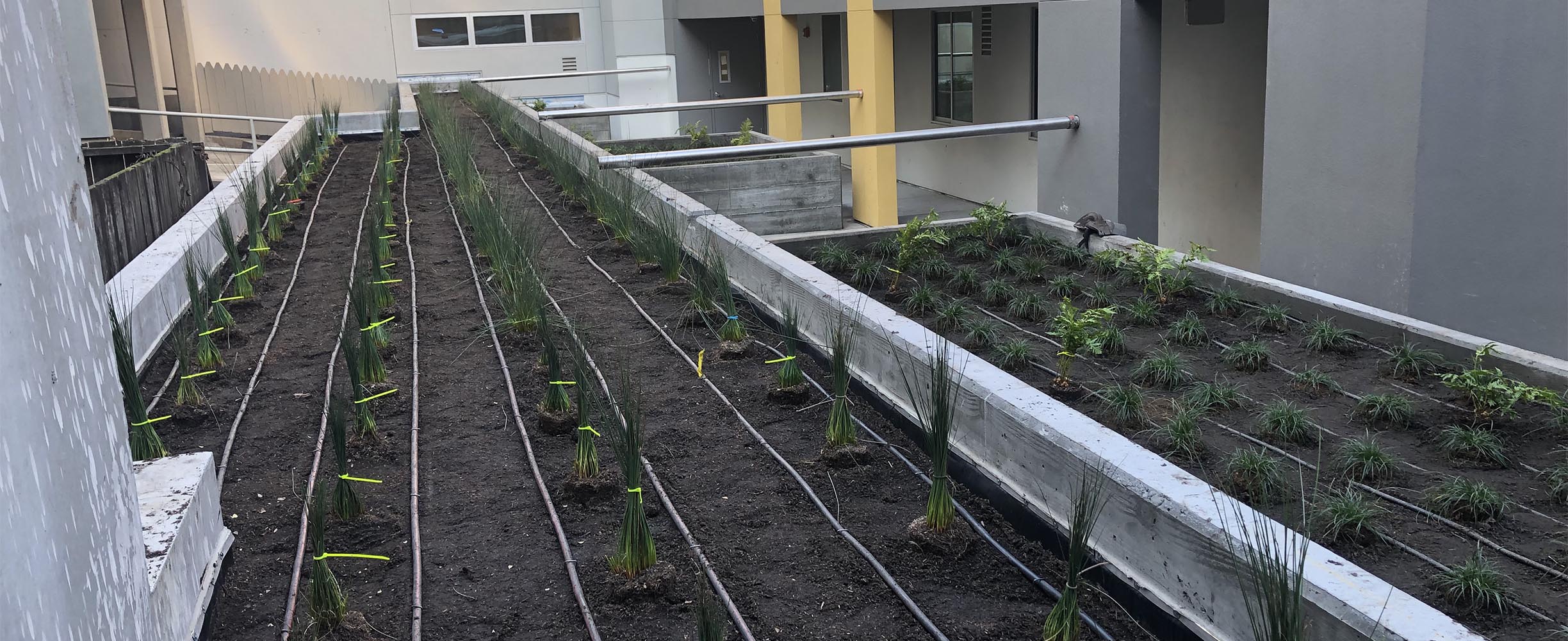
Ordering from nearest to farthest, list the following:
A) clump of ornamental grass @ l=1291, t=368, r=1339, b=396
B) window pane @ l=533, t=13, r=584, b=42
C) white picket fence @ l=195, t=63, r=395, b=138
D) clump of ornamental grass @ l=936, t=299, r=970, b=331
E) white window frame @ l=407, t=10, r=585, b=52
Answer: clump of ornamental grass @ l=1291, t=368, r=1339, b=396
clump of ornamental grass @ l=936, t=299, r=970, b=331
white picket fence @ l=195, t=63, r=395, b=138
white window frame @ l=407, t=10, r=585, b=52
window pane @ l=533, t=13, r=584, b=42

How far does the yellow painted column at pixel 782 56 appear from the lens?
13922 millimetres

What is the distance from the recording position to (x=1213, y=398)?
12.3 ft

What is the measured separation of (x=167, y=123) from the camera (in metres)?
15.3

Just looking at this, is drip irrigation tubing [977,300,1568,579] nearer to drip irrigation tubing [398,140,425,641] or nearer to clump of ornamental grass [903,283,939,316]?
clump of ornamental grass [903,283,939,316]

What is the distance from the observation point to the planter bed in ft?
8.87

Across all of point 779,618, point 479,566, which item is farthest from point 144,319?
point 779,618

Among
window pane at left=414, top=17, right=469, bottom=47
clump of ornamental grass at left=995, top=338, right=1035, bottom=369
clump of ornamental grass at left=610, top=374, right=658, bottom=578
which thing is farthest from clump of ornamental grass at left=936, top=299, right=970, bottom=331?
window pane at left=414, top=17, right=469, bottom=47

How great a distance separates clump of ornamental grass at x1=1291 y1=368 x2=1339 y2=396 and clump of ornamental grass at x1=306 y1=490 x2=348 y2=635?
3.08 m

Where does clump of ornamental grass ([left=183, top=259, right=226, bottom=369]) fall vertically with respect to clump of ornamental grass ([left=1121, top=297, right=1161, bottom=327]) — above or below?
above

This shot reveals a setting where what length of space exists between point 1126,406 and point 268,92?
1536 centimetres

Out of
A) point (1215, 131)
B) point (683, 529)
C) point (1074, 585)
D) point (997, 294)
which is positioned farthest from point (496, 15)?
point (1074, 585)

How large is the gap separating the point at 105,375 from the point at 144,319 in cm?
349

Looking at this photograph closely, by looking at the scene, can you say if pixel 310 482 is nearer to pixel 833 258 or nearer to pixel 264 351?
pixel 264 351

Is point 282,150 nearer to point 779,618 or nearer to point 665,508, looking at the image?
point 665,508
